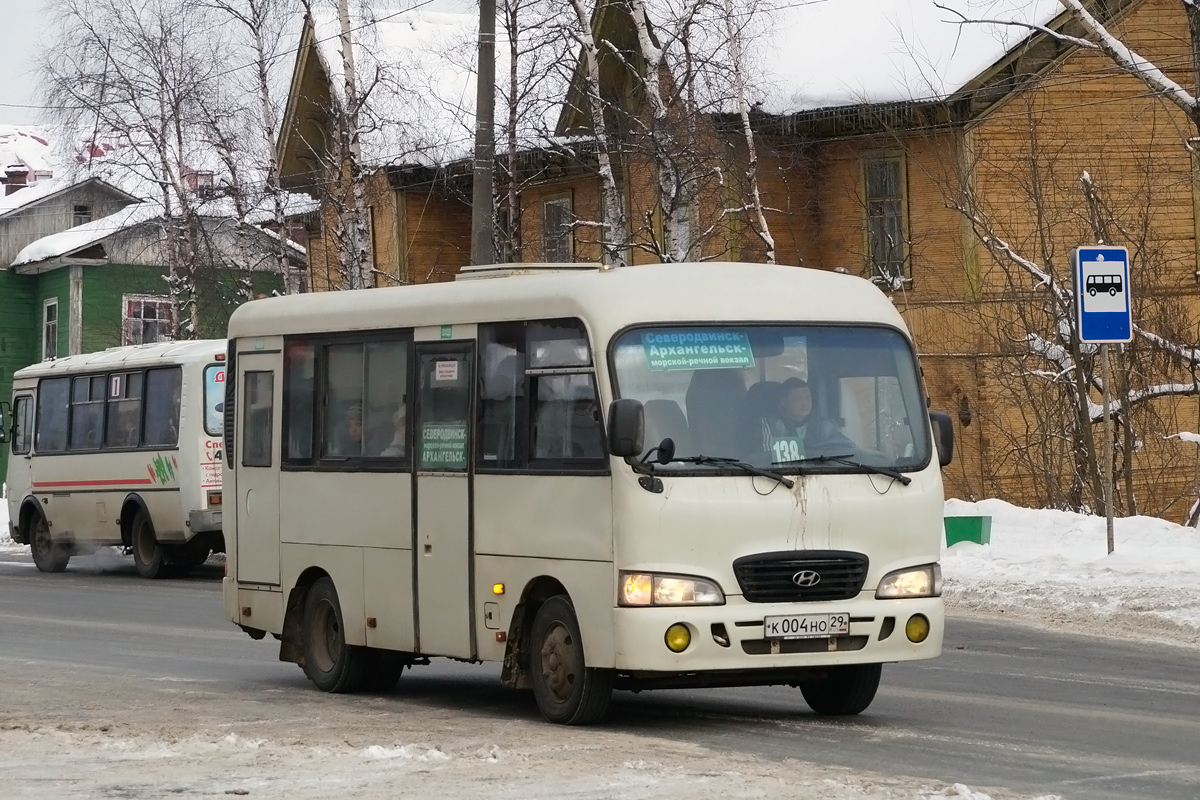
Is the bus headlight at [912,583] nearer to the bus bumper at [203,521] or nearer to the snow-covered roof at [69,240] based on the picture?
the bus bumper at [203,521]

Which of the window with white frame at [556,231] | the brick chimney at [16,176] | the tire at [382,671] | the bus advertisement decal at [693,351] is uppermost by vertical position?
the brick chimney at [16,176]

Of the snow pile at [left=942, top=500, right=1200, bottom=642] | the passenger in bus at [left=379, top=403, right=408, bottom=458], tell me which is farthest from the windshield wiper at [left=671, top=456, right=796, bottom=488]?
the snow pile at [left=942, top=500, right=1200, bottom=642]

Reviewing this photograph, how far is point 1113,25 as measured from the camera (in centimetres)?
3219

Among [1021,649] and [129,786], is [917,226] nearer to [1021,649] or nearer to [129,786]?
[1021,649]

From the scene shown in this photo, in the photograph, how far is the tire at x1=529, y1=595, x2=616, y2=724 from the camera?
1059cm

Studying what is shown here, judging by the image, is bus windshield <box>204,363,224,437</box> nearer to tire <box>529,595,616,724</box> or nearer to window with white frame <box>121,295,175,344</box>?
tire <box>529,595,616,724</box>

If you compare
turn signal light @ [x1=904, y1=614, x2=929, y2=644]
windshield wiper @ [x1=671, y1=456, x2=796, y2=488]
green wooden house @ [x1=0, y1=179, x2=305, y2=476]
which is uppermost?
green wooden house @ [x1=0, y1=179, x2=305, y2=476]

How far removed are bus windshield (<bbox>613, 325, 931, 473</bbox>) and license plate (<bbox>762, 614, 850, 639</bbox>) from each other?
2.49 ft

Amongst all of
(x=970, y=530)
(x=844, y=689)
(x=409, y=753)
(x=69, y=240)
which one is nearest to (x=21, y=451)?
(x=970, y=530)

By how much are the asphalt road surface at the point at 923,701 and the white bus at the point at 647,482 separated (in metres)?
0.42

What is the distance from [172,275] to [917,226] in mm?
18916

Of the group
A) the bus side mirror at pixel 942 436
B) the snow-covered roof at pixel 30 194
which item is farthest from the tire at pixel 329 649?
the snow-covered roof at pixel 30 194

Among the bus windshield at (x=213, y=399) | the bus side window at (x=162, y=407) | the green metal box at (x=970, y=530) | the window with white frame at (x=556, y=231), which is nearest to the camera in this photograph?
the green metal box at (x=970, y=530)

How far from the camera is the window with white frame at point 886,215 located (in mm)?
33000
